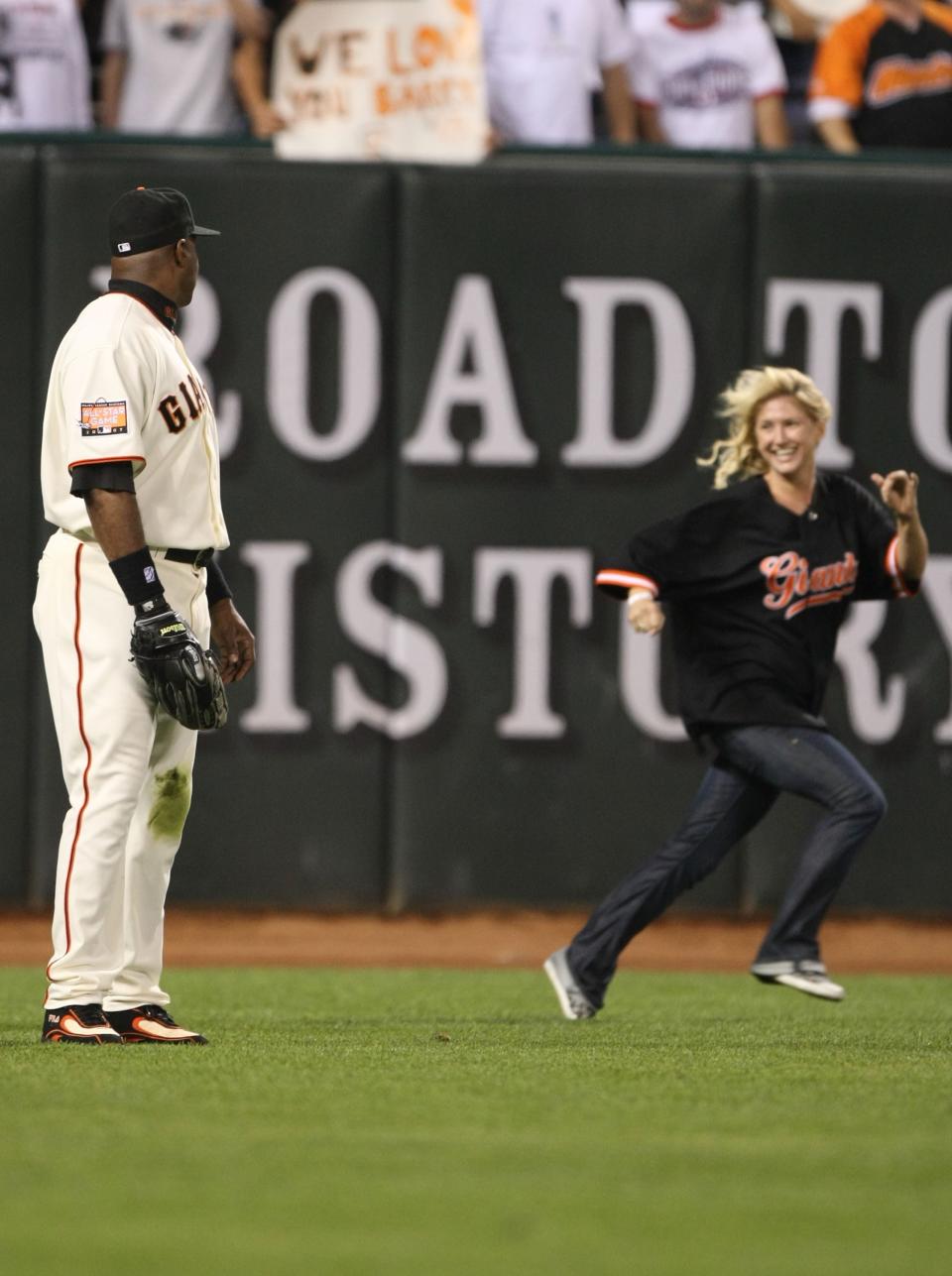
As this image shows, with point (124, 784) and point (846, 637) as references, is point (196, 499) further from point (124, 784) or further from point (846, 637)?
point (846, 637)

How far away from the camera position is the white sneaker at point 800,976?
6172 mm

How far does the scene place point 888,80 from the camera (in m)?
10.0

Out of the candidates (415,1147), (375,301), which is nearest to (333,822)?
(375,301)

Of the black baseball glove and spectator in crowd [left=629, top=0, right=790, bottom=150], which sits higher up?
spectator in crowd [left=629, top=0, right=790, bottom=150]

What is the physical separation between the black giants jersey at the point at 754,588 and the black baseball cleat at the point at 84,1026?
77.5 inches

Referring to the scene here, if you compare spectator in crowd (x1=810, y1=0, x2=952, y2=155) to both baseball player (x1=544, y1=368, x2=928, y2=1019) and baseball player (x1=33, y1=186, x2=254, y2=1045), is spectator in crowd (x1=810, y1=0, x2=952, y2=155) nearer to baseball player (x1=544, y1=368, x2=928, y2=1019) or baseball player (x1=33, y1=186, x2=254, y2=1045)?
baseball player (x1=544, y1=368, x2=928, y2=1019)

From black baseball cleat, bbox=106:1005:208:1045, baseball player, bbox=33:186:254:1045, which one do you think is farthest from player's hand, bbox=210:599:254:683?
black baseball cleat, bbox=106:1005:208:1045

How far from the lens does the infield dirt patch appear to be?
29.3 ft

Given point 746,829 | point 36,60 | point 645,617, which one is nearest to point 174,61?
point 36,60

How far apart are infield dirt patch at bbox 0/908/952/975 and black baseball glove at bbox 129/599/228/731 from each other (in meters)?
4.05

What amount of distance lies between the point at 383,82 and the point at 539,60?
86cm

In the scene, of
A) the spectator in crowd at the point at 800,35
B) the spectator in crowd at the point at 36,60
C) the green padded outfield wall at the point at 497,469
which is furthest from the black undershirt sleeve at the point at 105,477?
the spectator in crowd at the point at 800,35

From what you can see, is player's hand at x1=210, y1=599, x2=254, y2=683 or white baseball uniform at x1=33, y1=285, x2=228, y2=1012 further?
player's hand at x1=210, y1=599, x2=254, y2=683

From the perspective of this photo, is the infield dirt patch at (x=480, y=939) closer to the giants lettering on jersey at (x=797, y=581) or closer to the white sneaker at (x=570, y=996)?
the white sneaker at (x=570, y=996)
